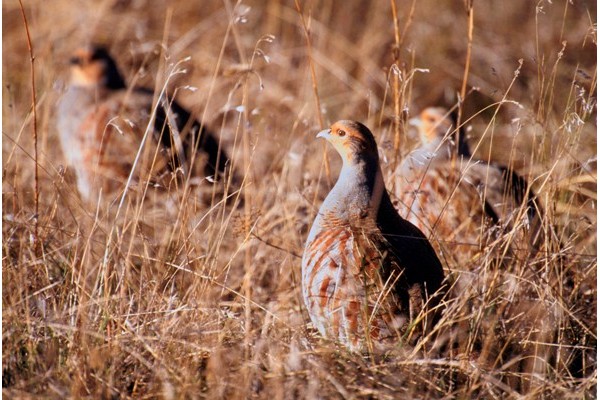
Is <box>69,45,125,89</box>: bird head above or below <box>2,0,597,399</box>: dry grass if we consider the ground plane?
above

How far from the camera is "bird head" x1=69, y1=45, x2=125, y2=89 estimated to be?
6.04 meters

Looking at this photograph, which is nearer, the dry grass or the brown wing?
the dry grass

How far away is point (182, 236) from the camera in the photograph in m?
3.31

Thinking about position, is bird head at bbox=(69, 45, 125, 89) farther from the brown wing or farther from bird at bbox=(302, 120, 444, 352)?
the brown wing

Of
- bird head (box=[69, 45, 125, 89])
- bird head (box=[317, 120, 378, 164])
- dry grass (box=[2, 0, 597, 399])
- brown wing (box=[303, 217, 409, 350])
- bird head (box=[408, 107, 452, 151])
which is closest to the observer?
dry grass (box=[2, 0, 597, 399])

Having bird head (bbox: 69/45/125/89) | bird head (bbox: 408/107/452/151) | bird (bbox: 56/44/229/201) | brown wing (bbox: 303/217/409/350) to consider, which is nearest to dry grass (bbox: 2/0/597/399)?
brown wing (bbox: 303/217/409/350)

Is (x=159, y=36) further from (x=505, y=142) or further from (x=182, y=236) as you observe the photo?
(x=182, y=236)

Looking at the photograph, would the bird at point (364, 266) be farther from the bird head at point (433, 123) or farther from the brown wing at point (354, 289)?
the bird head at point (433, 123)

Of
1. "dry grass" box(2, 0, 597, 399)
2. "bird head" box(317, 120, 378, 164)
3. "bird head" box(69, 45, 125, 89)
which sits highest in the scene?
"bird head" box(317, 120, 378, 164)

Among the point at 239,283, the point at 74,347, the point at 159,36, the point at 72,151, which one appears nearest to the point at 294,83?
the point at 159,36

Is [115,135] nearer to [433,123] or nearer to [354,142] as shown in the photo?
[433,123]

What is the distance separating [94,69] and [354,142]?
3.14 metres

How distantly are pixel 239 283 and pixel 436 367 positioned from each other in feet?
3.72

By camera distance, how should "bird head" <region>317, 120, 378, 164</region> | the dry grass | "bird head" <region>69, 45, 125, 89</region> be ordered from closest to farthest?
the dry grass → "bird head" <region>317, 120, 378, 164</region> → "bird head" <region>69, 45, 125, 89</region>
